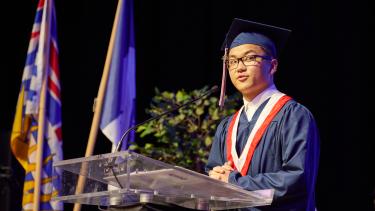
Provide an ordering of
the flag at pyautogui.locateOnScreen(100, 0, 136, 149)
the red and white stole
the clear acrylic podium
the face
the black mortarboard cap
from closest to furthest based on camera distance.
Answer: the clear acrylic podium → the red and white stole → the face → the black mortarboard cap → the flag at pyautogui.locateOnScreen(100, 0, 136, 149)

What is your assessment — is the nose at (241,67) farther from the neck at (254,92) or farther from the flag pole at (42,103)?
the flag pole at (42,103)

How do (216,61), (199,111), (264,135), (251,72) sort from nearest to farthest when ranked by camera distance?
(264,135), (251,72), (199,111), (216,61)

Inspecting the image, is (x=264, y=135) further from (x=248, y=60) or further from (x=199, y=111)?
(x=199, y=111)

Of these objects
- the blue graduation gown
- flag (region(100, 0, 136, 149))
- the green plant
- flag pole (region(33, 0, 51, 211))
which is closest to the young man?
the blue graduation gown

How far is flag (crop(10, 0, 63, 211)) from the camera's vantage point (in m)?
5.10

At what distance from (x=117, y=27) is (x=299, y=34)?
1.60 meters

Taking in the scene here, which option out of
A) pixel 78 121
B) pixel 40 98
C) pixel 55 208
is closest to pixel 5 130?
pixel 78 121

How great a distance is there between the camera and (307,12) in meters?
5.59

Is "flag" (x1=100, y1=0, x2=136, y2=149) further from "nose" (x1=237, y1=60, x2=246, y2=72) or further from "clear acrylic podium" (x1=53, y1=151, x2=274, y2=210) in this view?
"clear acrylic podium" (x1=53, y1=151, x2=274, y2=210)

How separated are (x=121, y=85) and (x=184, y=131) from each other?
63 centimetres

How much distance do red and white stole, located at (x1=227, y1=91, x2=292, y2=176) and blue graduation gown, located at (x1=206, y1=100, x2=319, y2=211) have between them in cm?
2

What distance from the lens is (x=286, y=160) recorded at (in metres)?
2.62

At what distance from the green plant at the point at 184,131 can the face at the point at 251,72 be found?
199cm

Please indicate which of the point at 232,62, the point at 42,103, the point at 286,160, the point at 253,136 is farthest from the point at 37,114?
the point at 286,160
